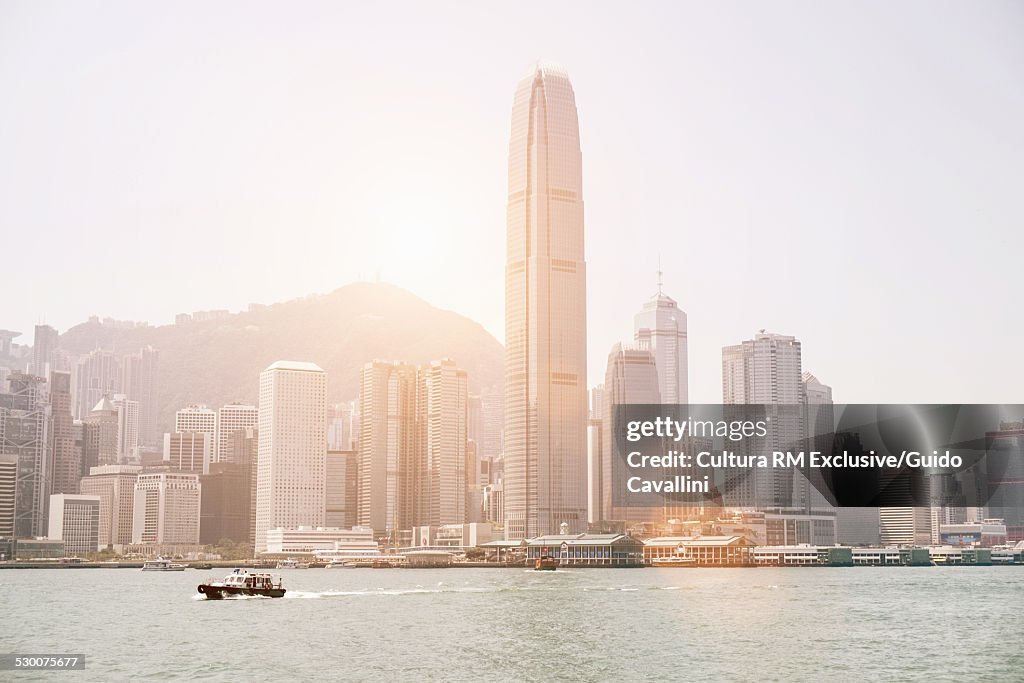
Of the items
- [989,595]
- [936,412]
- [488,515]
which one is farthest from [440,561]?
[936,412]

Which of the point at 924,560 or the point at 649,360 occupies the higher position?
the point at 649,360

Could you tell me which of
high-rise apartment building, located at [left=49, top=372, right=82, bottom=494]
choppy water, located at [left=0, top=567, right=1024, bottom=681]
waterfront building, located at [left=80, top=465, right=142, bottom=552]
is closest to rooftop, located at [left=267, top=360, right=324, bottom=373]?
waterfront building, located at [left=80, top=465, right=142, bottom=552]

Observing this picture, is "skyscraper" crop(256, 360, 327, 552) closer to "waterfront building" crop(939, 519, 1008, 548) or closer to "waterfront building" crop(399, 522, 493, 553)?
"waterfront building" crop(399, 522, 493, 553)

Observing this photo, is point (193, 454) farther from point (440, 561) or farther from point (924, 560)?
point (924, 560)

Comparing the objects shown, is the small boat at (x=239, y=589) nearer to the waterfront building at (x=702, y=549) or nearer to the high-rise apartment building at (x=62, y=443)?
the waterfront building at (x=702, y=549)

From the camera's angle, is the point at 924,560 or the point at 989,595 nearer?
the point at 989,595

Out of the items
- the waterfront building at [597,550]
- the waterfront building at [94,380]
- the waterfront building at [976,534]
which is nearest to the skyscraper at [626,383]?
the waterfront building at [597,550]
